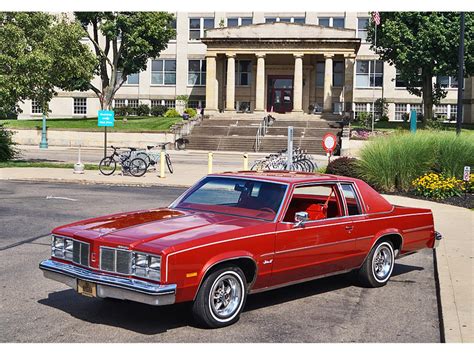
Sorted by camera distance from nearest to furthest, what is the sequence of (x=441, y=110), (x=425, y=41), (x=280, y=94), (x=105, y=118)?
(x=105, y=118) < (x=425, y=41) < (x=280, y=94) < (x=441, y=110)

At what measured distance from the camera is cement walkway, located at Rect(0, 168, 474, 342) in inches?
297

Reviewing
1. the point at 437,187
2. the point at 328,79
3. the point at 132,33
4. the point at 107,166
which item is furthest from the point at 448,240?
the point at 328,79

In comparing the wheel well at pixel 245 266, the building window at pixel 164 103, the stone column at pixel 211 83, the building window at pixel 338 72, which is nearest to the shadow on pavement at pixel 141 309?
the wheel well at pixel 245 266

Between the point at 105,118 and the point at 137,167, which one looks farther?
the point at 105,118

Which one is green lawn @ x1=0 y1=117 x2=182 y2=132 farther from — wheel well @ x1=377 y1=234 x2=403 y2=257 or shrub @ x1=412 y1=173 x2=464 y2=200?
wheel well @ x1=377 y1=234 x2=403 y2=257

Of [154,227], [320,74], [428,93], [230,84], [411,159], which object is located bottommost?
[154,227]

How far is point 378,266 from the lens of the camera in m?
9.31

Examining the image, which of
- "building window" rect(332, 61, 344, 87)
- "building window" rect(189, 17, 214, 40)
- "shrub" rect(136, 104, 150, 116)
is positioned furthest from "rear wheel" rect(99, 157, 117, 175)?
"building window" rect(189, 17, 214, 40)

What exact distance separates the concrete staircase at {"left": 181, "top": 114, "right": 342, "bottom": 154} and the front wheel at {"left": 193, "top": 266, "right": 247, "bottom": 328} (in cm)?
4014

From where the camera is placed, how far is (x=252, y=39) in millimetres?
57938

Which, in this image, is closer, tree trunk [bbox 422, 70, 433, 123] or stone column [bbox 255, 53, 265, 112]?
tree trunk [bbox 422, 70, 433, 123]

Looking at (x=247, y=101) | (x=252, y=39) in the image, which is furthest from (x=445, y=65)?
(x=247, y=101)

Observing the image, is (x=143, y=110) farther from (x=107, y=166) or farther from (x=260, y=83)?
(x=107, y=166)

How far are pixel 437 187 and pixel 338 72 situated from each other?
43.0m
